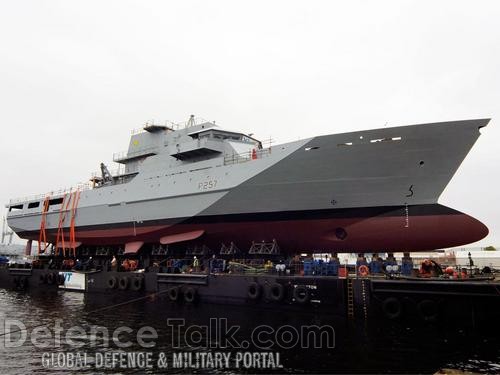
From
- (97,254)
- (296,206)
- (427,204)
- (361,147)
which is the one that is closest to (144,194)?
(97,254)

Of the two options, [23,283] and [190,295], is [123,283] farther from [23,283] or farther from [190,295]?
→ [23,283]

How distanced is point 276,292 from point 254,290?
3.91ft

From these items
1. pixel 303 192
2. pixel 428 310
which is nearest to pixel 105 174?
pixel 303 192

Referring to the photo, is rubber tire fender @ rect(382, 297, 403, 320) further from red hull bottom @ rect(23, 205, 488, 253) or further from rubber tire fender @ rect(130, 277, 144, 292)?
rubber tire fender @ rect(130, 277, 144, 292)

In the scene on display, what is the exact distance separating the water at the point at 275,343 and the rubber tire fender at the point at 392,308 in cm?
43

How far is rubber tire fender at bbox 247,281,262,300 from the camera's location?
1728cm

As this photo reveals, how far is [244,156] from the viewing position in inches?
948

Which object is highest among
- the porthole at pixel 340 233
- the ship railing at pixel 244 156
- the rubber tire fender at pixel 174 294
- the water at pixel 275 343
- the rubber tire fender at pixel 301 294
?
the ship railing at pixel 244 156

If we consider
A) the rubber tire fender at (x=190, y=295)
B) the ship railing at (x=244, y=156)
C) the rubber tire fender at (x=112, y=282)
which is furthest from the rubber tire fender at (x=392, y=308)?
the rubber tire fender at (x=112, y=282)

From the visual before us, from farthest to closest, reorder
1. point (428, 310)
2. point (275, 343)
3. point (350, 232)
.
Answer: point (350, 232) → point (428, 310) → point (275, 343)

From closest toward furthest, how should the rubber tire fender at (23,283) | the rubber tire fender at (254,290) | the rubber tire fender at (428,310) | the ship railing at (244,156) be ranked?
the rubber tire fender at (428,310)
the rubber tire fender at (254,290)
the ship railing at (244,156)
the rubber tire fender at (23,283)

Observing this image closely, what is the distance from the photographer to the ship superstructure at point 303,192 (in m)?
18.1

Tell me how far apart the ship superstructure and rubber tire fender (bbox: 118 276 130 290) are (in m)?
3.53

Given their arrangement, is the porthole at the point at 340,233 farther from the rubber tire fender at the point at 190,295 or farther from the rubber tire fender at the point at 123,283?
the rubber tire fender at the point at 123,283
